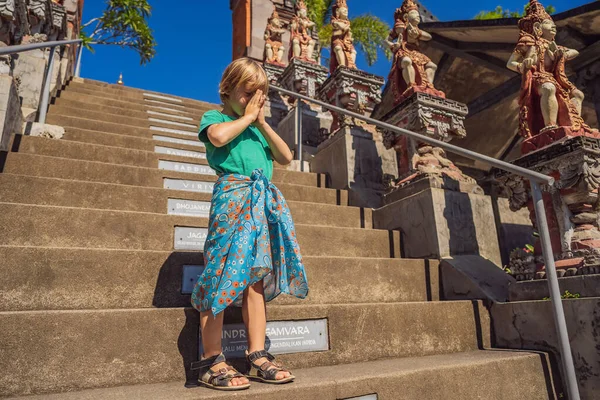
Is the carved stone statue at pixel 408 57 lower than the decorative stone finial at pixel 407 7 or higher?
lower

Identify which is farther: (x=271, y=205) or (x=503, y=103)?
(x=503, y=103)

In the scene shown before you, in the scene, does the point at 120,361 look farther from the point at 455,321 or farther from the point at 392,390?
the point at 455,321

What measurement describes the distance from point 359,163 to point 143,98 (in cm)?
645

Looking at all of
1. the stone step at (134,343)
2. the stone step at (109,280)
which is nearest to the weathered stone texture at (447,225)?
the stone step at (109,280)

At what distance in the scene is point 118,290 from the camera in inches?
88.0

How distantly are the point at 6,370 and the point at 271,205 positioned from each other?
1.32 meters

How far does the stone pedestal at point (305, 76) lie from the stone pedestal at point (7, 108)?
4248 mm

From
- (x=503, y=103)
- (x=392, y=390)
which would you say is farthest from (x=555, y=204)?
(x=503, y=103)

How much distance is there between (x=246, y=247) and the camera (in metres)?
1.83

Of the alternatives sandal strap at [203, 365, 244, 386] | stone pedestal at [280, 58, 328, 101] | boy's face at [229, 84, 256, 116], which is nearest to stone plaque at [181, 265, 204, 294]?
sandal strap at [203, 365, 244, 386]

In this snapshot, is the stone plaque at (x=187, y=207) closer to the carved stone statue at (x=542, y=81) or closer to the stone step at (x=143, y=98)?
the carved stone statue at (x=542, y=81)

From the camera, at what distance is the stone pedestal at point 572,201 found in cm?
258

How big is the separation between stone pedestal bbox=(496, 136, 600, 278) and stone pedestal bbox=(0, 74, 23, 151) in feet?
13.7

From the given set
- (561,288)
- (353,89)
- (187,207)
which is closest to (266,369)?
(187,207)
